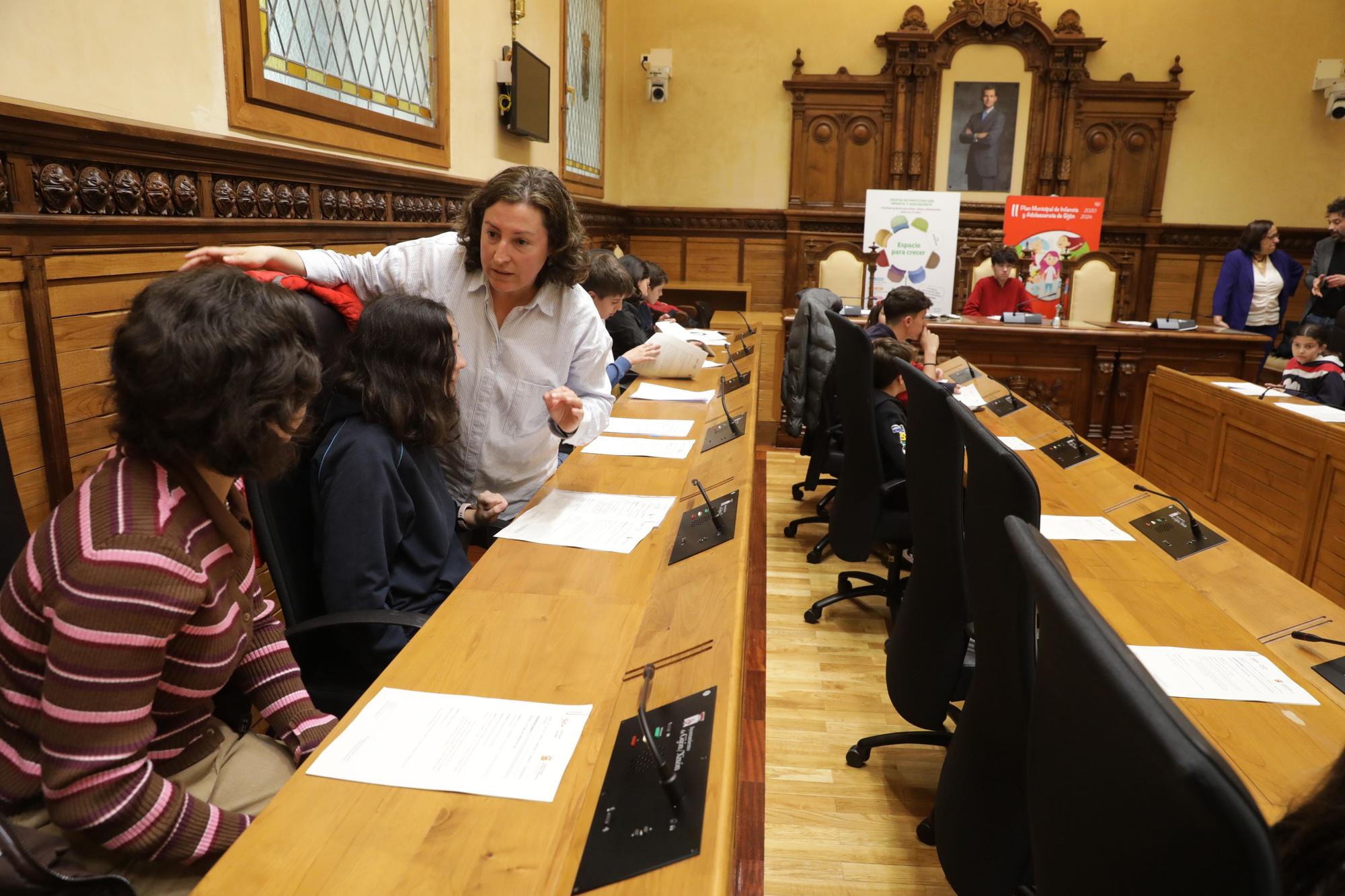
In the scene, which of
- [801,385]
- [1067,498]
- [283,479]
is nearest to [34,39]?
[283,479]

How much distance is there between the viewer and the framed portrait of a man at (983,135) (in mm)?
7902

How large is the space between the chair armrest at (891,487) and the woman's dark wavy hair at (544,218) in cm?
135

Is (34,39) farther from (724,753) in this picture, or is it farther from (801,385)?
(801,385)

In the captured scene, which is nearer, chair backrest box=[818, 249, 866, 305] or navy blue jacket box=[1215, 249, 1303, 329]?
navy blue jacket box=[1215, 249, 1303, 329]

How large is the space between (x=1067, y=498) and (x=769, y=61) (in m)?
6.83

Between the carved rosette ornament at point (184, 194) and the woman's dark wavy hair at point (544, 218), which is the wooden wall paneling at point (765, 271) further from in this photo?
the carved rosette ornament at point (184, 194)

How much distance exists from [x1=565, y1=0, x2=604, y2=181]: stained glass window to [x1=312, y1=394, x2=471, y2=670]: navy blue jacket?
194 inches

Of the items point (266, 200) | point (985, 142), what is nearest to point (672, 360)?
point (266, 200)

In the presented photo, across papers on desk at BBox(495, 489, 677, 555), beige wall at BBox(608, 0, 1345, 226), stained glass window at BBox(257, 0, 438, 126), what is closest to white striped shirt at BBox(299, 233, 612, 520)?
papers on desk at BBox(495, 489, 677, 555)

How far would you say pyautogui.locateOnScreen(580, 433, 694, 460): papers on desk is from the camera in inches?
96.3

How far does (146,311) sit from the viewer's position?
1.04 metres

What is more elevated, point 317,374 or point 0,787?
point 317,374

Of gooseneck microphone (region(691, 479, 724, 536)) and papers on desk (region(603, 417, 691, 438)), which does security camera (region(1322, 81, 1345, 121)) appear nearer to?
papers on desk (region(603, 417, 691, 438))

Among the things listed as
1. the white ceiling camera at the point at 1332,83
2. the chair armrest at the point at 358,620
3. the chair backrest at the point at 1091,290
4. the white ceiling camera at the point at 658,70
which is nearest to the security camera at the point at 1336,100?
the white ceiling camera at the point at 1332,83
